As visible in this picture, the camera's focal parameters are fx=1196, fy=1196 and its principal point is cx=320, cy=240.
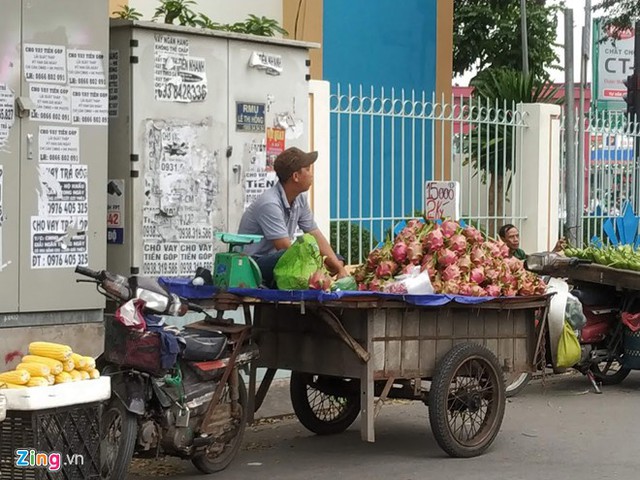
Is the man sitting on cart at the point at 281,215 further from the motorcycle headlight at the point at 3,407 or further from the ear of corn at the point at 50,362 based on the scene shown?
the motorcycle headlight at the point at 3,407

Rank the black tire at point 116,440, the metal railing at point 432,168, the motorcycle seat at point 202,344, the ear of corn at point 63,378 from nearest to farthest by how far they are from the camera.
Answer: the ear of corn at point 63,378, the black tire at point 116,440, the motorcycle seat at point 202,344, the metal railing at point 432,168

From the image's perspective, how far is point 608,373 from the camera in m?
10.9

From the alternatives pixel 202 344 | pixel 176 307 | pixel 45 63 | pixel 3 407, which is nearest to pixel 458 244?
pixel 202 344

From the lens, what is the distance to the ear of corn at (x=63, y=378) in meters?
5.62

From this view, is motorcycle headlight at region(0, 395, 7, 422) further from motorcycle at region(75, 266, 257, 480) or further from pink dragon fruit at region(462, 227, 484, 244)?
pink dragon fruit at region(462, 227, 484, 244)

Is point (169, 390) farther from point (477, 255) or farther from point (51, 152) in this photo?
point (51, 152)

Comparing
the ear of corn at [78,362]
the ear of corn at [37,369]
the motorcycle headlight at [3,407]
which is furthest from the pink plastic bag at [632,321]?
the motorcycle headlight at [3,407]

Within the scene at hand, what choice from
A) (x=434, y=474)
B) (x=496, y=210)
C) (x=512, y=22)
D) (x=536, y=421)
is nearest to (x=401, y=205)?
(x=496, y=210)

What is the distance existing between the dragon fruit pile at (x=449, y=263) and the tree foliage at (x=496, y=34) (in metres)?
12.8

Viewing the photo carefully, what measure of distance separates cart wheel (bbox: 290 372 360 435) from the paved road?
0.10 meters

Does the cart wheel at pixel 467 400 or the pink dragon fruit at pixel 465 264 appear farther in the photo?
the pink dragon fruit at pixel 465 264

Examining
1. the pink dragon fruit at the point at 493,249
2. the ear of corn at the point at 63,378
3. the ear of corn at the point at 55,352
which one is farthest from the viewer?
the pink dragon fruit at the point at 493,249

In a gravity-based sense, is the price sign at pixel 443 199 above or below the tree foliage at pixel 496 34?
below

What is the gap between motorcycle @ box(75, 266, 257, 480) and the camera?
250 inches
